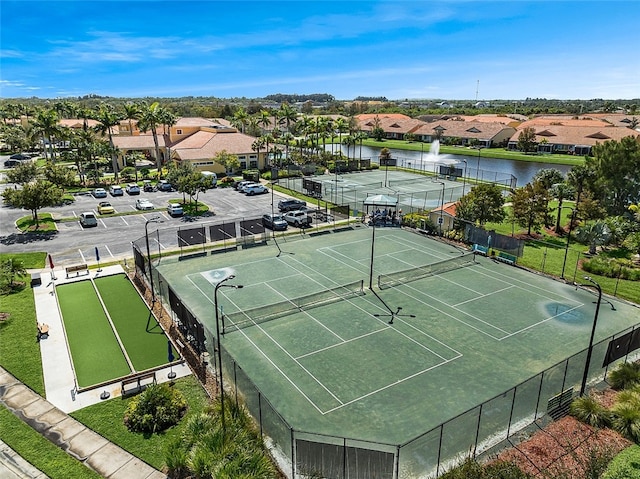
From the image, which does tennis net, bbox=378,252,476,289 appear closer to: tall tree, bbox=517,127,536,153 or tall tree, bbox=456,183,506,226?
tall tree, bbox=456,183,506,226

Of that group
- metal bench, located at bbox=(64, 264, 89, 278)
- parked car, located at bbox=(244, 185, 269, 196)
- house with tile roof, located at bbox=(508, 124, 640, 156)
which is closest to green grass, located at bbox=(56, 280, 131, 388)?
metal bench, located at bbox=(64, 264, 89, 278)

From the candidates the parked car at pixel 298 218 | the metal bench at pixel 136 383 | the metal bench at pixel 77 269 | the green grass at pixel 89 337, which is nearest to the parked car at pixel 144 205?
the parked car at pixel 298 218

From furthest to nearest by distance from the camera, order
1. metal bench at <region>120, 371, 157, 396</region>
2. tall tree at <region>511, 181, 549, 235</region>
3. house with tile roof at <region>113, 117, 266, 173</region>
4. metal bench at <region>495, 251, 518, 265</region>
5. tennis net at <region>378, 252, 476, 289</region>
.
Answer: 1. house with tile roof at <region>113, 117, 266, 173</region>
2. tall tree at <region>511, 181, 549, 235</region>
3. metal bench at <region>495, 251, 518, 265</region>
4. tennis net at <region>378, 252, 476, 289</region>
5. metal bench at <region>120, 371, 157, 396</region>

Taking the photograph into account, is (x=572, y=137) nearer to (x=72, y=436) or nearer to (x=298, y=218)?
(x=298, y=218)

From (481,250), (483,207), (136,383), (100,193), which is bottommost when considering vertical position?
(136,383)

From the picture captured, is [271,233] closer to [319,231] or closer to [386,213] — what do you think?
[319,231]

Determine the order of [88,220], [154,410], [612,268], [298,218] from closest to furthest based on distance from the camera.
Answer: [154,410] < [612,268] < [88,220] < [298,218]

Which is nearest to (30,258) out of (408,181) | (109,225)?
(109,225)
